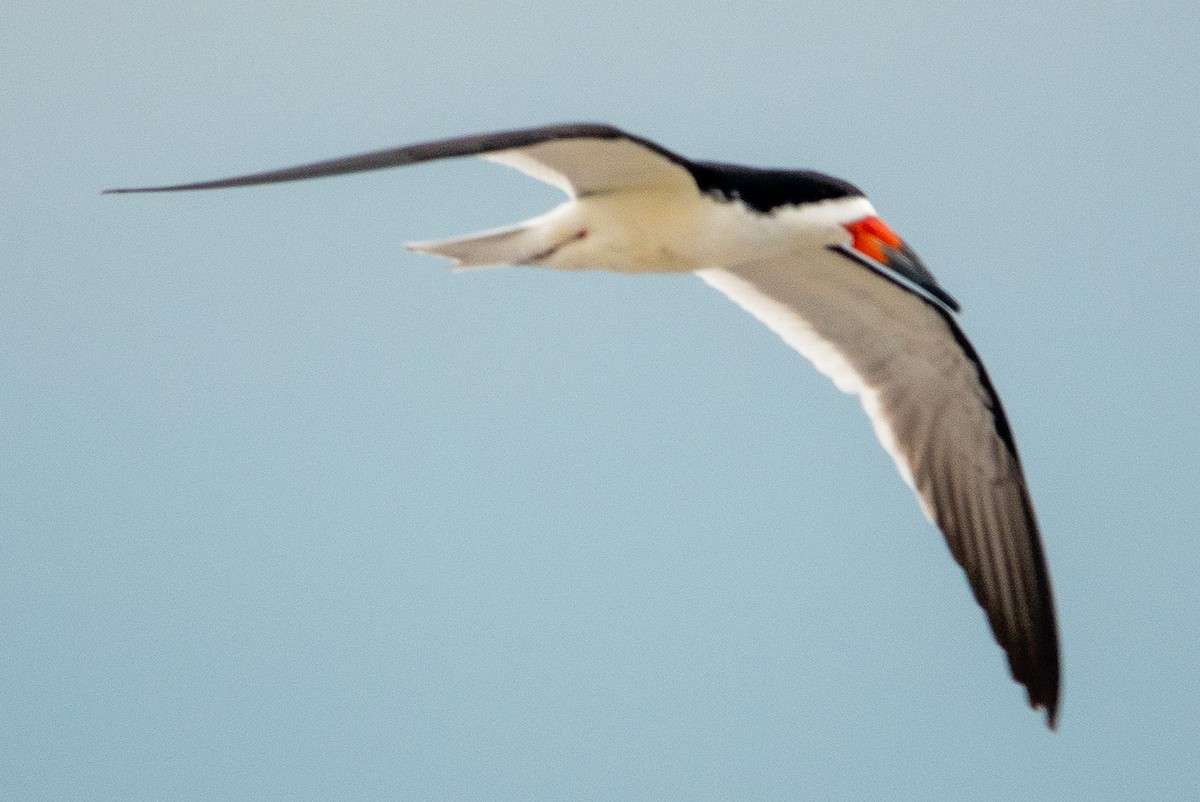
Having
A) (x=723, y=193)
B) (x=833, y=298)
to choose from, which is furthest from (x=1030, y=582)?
(x=723, y=193)

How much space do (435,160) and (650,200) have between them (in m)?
1.80

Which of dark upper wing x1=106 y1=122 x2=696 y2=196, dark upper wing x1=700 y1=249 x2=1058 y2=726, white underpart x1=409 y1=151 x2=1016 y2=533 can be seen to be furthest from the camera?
dark upper wing x1=700 y1=249 x2=1058 y2=726

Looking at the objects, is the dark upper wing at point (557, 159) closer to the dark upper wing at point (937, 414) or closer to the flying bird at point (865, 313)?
the flying bird at point (865, 313)

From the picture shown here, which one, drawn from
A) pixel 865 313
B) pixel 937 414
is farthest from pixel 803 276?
pixel 937 414

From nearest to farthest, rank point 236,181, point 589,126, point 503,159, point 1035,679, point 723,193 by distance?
point 236,181, point 589,126, point 503,159, point 723,193, point 1035,679

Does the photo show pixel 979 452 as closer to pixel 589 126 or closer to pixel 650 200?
pixel 650 200

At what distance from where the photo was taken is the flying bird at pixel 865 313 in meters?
6.39

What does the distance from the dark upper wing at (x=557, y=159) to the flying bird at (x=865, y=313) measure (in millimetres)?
32

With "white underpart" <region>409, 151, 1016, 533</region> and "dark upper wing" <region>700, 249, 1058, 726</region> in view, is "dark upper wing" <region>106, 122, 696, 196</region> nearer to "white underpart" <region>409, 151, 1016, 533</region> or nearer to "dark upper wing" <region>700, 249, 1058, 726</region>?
"white underpart" <region>409, 151, 1016, 533</region>

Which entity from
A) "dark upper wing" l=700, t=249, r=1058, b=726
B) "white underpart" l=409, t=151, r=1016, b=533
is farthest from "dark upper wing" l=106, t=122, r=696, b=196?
"dark upper wing" l=700, t=249, r=1058, b=726

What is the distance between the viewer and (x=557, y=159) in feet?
20.5

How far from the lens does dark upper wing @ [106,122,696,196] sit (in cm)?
462

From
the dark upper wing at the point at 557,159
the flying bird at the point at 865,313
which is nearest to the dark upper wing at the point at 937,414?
the flying bird at the point at 865,313

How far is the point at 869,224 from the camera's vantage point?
21.6 feet
